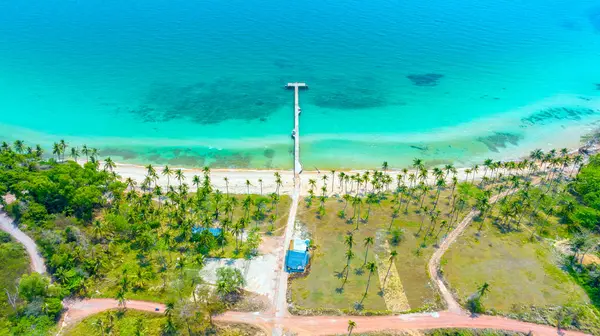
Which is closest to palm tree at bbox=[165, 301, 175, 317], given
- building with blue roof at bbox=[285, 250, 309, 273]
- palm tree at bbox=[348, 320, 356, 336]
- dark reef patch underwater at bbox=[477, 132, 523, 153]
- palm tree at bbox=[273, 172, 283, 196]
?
building with blue roof at bbox=[285, 250, 309, 273]

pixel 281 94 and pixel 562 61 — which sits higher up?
pixel 562 61

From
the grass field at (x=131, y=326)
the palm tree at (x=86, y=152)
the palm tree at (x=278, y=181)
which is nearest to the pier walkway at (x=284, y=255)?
the palm tree at (x=278, y=181)

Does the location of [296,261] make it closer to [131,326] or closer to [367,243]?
[367,243]

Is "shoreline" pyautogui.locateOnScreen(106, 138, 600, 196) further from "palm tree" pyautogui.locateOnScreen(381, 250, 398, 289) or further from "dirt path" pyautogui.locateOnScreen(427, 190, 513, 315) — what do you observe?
"palm tree" pyautogui.locateOnScreen(381, 250, 398, 289)

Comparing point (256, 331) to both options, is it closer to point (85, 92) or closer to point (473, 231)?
point (473, 231)

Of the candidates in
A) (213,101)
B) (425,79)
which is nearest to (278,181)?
(213,101)

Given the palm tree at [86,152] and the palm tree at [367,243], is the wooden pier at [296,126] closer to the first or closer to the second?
the palm tree at [367,243]

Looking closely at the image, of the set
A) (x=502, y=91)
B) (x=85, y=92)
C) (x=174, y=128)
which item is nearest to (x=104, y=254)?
(x=174, y=128)
